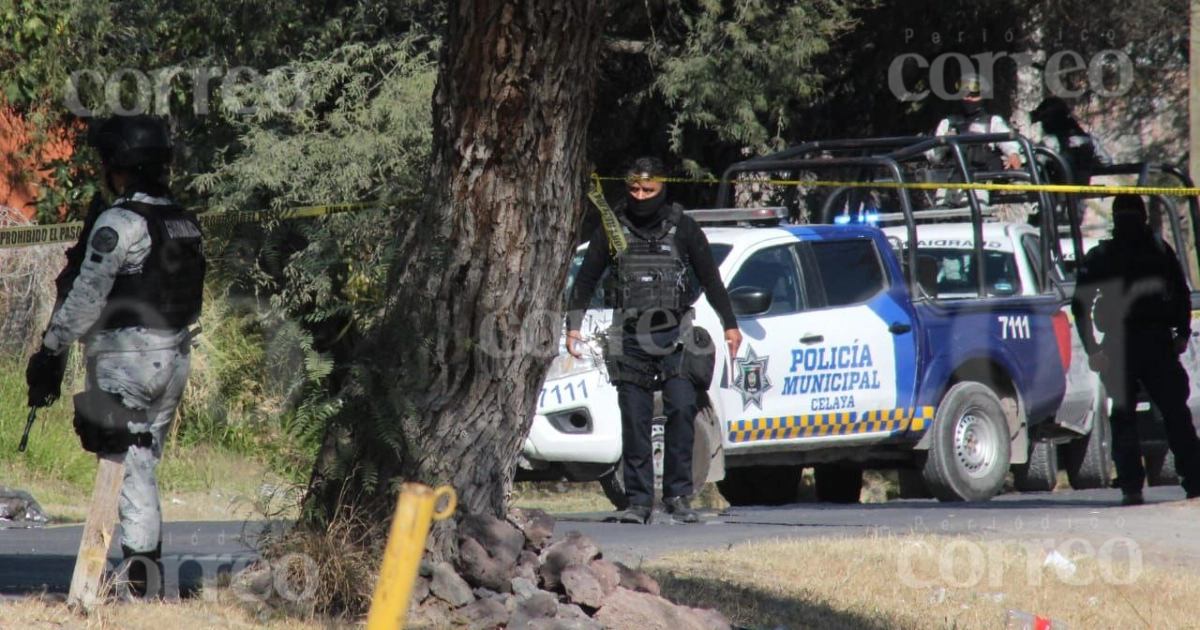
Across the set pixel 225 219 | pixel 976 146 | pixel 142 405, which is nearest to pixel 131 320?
pixel 142 405

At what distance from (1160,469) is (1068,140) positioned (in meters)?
2.98

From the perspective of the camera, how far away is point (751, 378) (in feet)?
32.1

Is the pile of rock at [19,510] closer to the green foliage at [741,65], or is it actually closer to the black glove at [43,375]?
the black glove at [43,375]

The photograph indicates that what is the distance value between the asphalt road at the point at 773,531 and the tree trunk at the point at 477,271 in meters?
0.76

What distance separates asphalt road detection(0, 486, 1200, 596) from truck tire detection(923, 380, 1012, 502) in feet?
0.59

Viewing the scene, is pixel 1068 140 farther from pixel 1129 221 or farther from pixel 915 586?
pixel 915 586

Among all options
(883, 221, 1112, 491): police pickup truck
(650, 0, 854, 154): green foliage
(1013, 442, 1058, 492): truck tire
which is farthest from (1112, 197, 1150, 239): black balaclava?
(650, 0, 854, 154): green foliage

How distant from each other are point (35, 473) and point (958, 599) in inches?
276

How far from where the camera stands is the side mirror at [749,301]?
9562mm

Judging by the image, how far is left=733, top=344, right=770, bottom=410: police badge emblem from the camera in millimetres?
9750

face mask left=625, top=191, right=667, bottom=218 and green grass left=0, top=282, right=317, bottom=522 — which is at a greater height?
face mask left=625, top=191, right=667, bottom=218

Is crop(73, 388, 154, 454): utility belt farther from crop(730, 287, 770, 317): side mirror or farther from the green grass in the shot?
A: the green grass

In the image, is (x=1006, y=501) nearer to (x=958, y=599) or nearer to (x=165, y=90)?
(x=958, y=599)

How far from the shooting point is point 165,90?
Result: 47.0 feet
